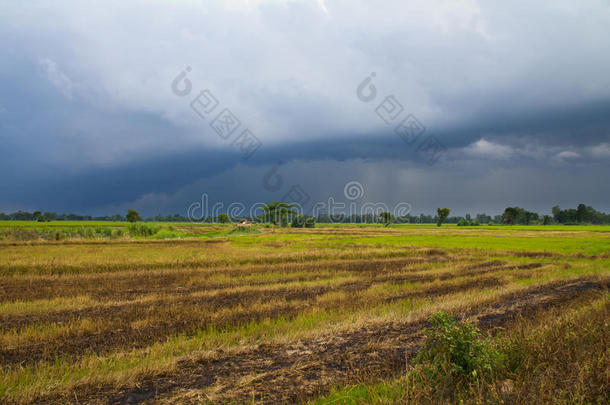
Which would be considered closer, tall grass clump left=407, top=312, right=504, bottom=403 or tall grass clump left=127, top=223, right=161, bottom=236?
tall grass clump left=407, top=312, right=504, bottom=403

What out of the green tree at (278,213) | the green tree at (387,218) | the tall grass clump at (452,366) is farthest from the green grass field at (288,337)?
the green tree at (387,218)

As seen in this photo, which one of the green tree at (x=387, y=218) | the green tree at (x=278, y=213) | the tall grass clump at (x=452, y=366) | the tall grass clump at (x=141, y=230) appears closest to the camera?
the tall grass clump at (x=452, y=366)

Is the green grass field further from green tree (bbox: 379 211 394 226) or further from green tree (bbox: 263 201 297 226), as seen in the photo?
green tree (bbox: 379 211 394 226)

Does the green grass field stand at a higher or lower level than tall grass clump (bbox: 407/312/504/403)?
lower

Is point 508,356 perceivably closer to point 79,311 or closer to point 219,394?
point 219,394

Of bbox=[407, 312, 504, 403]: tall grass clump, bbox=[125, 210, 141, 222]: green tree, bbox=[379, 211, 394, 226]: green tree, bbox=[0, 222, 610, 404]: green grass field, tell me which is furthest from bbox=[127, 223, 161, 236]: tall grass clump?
bbox=[379, 211, 394, 226]: green tree

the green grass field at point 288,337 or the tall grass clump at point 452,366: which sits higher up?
the tall grass clump at point 452,366

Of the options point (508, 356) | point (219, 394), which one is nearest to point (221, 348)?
point (219, 394)

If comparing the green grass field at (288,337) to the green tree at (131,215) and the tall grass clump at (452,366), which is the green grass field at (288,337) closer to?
the tall grass clump at (452,366)

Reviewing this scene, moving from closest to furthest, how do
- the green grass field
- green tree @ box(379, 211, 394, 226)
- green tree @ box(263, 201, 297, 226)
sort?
the green grass field
green tree @ box(263, 201, 297, 226)
green tree @ box(379, 211, 394, 226)

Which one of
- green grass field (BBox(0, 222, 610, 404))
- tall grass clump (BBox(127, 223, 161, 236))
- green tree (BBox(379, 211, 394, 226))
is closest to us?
green grass field (BBox(0, 222, 610, 404))

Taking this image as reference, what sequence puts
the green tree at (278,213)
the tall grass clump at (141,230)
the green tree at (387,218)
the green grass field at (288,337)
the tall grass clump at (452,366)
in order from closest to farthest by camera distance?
1. the tall grass clump at (452,366)
2. the green grass field at (288,337)
3. the tall grass clump at (141,230)
4. the green tree at (278,213)
5. the green tree at (387,218)

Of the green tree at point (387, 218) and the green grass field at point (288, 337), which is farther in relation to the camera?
the green tree at point (387, 218)

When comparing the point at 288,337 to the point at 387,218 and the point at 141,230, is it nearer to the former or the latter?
the point at 141,230
